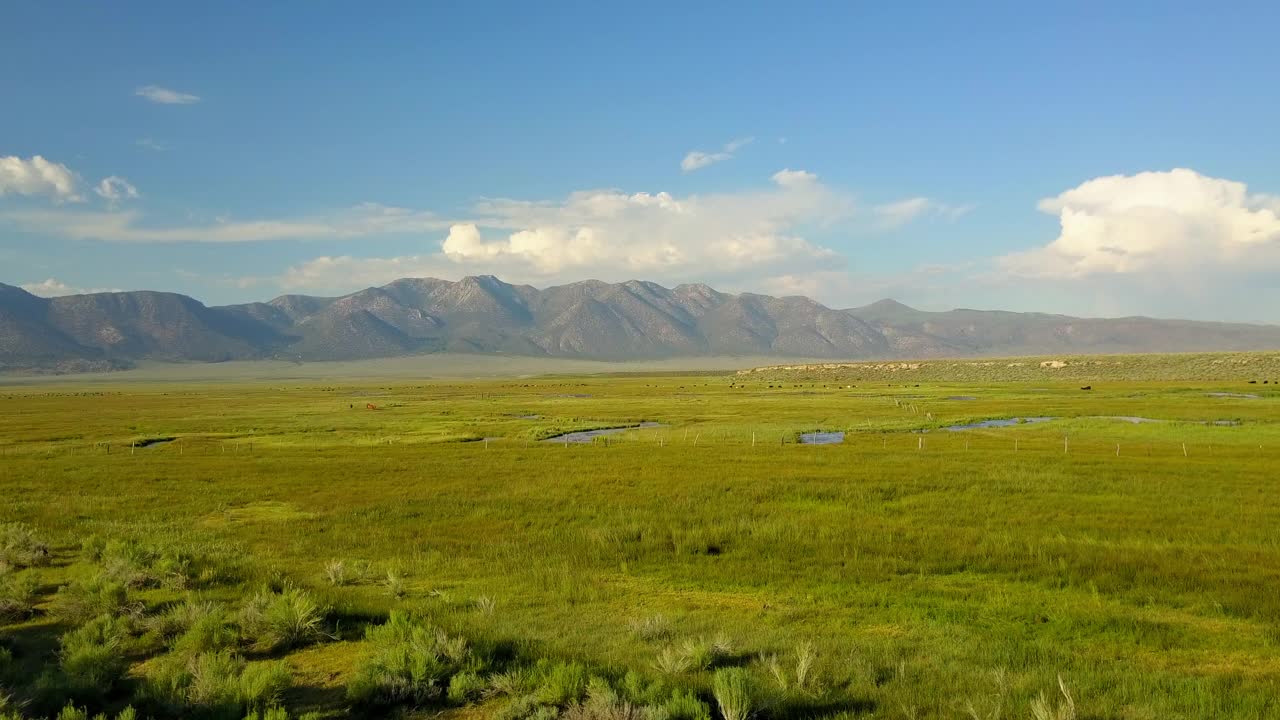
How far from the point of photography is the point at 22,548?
1731cm

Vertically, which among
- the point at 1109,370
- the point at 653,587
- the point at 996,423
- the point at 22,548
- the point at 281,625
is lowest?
the point at 996,423

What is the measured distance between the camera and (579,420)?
67.2 metres

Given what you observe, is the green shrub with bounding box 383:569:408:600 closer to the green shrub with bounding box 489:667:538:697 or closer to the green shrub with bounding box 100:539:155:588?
the green shrub with bounding box 100:539:155:588

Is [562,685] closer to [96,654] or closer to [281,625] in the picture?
[281,625]

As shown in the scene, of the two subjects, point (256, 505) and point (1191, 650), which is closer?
point (1191, 650)

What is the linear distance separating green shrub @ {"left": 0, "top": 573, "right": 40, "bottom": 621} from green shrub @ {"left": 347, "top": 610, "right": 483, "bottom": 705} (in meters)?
7.18

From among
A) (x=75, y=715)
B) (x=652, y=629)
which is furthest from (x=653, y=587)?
(x=75, y=715)

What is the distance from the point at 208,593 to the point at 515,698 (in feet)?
27.0

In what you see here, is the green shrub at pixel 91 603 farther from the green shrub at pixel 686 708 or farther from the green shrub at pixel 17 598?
the green shrub at pixel 686 708

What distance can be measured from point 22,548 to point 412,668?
1443cm

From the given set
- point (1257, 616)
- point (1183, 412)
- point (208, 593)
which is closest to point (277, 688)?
point (208, 593)

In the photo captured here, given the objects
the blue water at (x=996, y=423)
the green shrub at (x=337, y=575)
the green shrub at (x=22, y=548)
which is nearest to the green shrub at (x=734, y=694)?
the green shrub at (x=337, y=575)

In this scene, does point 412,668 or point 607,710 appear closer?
point 607,710

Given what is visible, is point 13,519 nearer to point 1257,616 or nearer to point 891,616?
point 891,616
